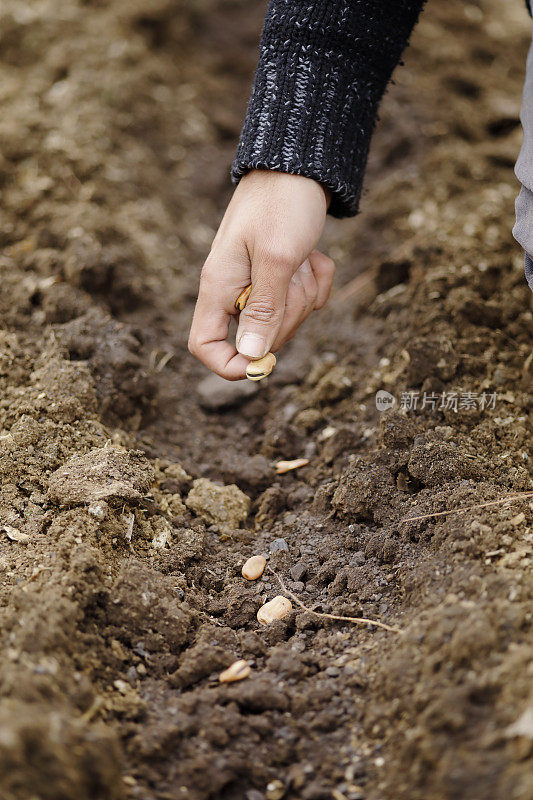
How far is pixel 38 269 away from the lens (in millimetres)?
2217

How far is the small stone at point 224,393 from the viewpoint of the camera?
2.09 m

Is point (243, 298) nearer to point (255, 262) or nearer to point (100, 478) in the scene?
point (255, 262)

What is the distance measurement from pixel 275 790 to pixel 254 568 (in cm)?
50

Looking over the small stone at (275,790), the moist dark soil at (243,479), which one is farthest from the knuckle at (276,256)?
the small stone at (275,790)

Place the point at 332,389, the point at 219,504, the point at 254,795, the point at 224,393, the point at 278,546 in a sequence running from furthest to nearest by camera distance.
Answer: the point at 224,393, the point at 332,389, the point at 219,504, the point at 278,546, the point at 254,795

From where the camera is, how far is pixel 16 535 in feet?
4.66

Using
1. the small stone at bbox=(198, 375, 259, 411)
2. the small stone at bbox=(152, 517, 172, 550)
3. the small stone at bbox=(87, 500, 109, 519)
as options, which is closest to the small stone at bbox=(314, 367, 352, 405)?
the small stone at bbox=(198, 375, 259, 411)

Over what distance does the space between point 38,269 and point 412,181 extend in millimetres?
1642

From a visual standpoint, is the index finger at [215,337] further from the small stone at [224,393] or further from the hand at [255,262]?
the small stone at [224,393]

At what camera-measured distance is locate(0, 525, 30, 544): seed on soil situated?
4.62ft

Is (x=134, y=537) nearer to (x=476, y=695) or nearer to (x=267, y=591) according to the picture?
(x=267, y=591)

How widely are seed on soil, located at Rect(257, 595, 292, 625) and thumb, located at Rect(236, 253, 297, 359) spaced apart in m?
0.56

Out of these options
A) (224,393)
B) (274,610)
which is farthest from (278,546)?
(224,393)

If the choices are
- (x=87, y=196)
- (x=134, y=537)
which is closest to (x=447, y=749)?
(x=134, y=537)
